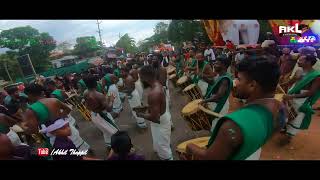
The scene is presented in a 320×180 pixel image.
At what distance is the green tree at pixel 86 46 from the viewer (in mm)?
4838

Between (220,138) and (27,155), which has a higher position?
(220,138)

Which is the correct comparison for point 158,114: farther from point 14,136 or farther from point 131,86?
point 131,86

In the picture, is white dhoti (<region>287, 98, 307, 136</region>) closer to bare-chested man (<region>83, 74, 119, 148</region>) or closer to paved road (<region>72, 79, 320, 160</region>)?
paved road (<region>72, 79, 320, 160</region>)

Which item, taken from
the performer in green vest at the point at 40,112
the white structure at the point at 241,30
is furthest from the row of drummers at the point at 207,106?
the performer in green vest at the point at 40,112

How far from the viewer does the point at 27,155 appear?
393 centimetres

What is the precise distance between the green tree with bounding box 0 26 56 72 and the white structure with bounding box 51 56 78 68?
228 mm

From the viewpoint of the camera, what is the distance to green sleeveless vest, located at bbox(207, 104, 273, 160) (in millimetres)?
2043

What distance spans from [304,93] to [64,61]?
3908 millimetres

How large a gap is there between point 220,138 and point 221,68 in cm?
303

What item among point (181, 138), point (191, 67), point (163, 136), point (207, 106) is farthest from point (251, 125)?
point (191, 67)

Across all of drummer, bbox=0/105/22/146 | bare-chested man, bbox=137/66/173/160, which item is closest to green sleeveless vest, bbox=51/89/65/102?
drummer, bbox=0/105/22/146

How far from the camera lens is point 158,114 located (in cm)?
385
